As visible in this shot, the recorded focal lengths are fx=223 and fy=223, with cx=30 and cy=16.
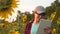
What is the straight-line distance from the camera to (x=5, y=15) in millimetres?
920

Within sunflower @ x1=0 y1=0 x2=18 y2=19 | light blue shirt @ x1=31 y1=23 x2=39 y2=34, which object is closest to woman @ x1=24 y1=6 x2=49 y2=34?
light blue shirt @ x1=31 y1=23 x2=39 y2=34

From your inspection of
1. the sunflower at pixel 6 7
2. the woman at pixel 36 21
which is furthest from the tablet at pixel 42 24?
the sunflower at pixel 6 7

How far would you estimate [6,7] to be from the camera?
765 mm

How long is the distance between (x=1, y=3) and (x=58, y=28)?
242cm

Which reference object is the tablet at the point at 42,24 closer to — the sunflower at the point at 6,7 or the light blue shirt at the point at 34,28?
the light blue shirt at the point at 34,28

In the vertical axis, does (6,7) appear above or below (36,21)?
above

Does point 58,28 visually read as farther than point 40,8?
Yes

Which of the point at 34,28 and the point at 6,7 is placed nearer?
the point at 6,7

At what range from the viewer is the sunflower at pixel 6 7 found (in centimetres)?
75

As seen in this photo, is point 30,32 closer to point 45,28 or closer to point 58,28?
point 45,28

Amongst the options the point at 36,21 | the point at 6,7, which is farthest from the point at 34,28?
the point at 6,7

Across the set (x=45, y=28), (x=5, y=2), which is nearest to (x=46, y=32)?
(x=45, y=28)

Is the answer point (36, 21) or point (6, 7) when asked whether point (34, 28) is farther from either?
point (6, 7)

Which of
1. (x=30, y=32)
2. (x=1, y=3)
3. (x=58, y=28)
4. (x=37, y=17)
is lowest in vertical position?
(x=58, y=28)
